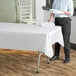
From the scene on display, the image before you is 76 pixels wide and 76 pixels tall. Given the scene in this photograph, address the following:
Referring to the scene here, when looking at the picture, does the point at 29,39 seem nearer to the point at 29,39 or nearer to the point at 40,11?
the point at 29,39

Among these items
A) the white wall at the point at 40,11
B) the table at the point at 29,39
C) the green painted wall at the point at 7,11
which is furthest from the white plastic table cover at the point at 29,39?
the green painted wall at the point at 7,11

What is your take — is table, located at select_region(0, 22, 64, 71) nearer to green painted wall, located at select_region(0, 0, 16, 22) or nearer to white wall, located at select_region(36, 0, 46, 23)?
white wall, located at select_region(36, 0, 46, 23)

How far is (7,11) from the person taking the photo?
655 centimetres

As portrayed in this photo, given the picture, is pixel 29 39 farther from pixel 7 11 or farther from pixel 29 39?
pixel 7 11

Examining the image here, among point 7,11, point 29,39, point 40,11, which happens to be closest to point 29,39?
point 29,39

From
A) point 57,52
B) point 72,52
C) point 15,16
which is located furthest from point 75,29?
point 15,16

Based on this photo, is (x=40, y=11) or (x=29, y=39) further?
(x=40, y=11)

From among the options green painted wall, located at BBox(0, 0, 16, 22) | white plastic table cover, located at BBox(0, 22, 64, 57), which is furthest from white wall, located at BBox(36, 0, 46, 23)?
white plastic table cover, located at BBox(0, 22, 64, 57)

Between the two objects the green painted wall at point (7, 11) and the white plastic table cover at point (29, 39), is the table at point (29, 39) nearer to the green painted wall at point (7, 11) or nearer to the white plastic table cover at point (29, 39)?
the white plastic table cover at point (29, 39)

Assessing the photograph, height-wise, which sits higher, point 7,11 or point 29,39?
point 7,11

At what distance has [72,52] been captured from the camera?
4.86 meters

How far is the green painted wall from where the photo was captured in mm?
6455

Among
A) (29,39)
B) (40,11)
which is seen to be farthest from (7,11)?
(29,39)

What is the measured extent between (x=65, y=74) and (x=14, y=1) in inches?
141
